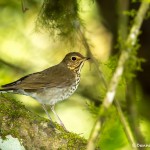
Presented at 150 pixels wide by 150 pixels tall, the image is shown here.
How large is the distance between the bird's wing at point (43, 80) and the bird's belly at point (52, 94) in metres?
0.05

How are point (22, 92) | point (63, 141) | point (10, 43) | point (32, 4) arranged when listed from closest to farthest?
point (63, 141) < point (22, 92) < point (32, 4) < point (10, 43)

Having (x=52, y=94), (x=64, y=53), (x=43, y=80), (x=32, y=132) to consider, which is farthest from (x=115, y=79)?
(x=64, y=53)

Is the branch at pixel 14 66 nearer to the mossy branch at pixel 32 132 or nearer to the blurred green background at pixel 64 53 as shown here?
the blurred green background at pixel 64 53

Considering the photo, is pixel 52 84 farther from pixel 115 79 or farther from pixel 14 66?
pixel 115 79

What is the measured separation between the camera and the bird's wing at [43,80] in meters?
5.06

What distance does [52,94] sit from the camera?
17.8 ft

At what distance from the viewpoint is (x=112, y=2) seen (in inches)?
256

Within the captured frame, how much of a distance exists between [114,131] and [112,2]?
88.1 inches

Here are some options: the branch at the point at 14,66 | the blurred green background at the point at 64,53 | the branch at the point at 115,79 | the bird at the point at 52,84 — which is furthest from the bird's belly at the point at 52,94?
the branch at the point at 115,79

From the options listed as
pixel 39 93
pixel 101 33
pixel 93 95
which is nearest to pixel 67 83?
pixel 39 93

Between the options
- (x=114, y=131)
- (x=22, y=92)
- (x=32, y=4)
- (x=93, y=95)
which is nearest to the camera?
(x=114, y=131)

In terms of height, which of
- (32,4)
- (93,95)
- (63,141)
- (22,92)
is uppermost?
(32,4)

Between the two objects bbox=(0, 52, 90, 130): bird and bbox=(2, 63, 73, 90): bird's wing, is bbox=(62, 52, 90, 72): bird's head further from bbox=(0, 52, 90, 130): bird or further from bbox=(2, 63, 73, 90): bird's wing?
bbox=(2, 63, 73, 90): bird's wing

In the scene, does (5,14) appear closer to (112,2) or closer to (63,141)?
(112,2)
